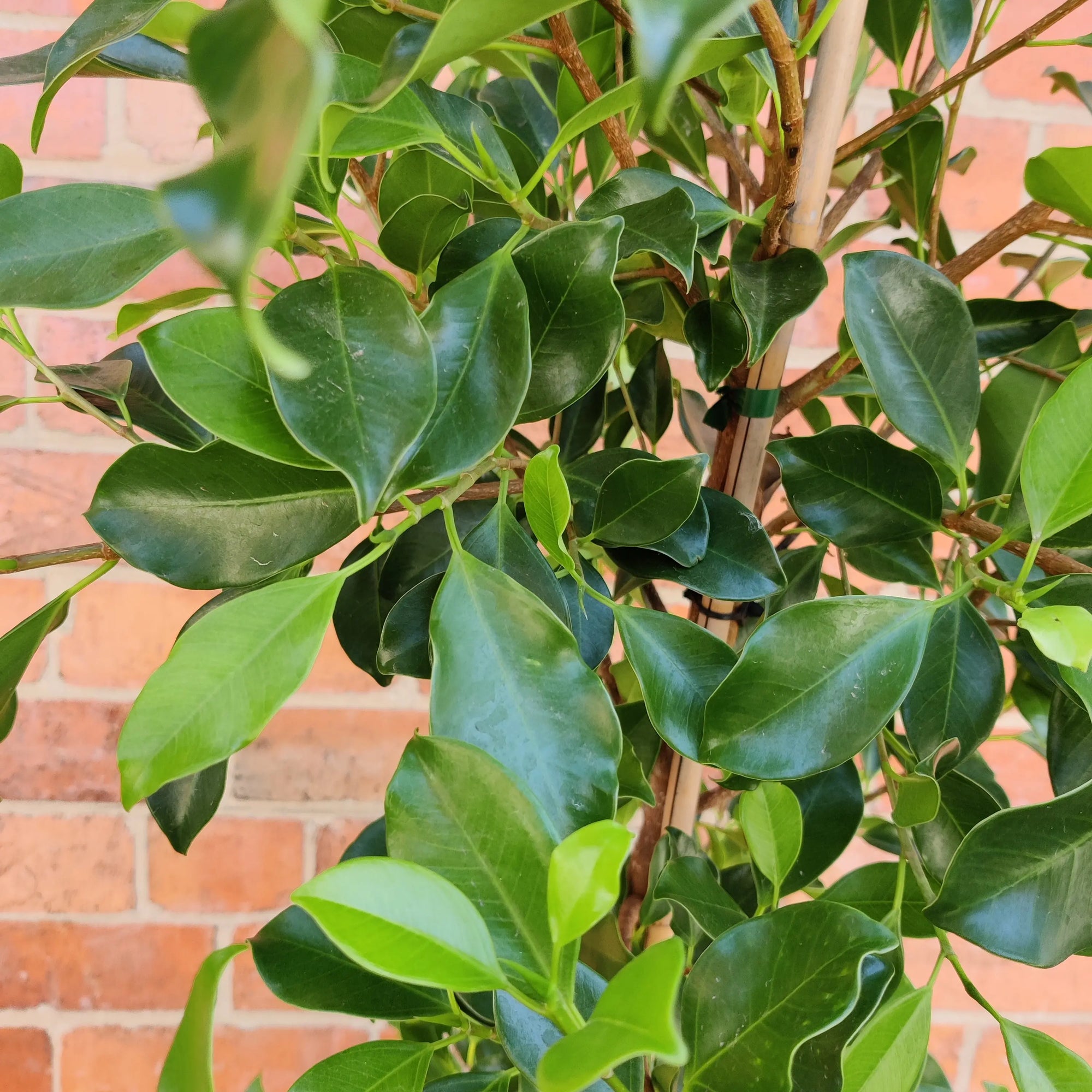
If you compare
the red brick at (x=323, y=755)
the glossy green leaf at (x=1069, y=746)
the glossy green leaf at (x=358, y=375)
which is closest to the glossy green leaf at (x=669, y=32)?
the glossy green leaf at (x=358, y=375)

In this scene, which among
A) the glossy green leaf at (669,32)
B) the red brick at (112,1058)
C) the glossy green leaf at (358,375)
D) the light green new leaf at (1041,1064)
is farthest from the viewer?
the red brick at (112,1058)

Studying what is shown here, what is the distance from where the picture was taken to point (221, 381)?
0.86 feet

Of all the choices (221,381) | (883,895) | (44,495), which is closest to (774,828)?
(883,895)

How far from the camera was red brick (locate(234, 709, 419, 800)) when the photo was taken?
899 mm

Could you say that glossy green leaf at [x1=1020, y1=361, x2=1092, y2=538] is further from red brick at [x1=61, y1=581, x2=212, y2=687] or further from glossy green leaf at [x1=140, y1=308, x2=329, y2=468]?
red brick at [x1=61, y1=581, x2=212, y2=687]

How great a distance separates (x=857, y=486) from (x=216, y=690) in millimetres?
263

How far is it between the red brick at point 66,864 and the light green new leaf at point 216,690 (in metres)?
0.79

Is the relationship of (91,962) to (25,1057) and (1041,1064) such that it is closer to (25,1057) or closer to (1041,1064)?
(25,1057)

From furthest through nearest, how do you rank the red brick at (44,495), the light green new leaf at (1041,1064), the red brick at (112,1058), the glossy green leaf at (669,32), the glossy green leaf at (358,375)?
1. the red brick at (112,1058)
2. the red brick at (44,495)
3. the light green new leaf at (1041,1064)
4. the glossy green leaf at (358,375)
5. the glossy green leaf at (669,32)

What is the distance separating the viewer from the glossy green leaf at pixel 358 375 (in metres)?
0.22

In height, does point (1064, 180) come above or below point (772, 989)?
above

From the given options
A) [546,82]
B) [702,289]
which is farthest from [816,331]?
[702,289]

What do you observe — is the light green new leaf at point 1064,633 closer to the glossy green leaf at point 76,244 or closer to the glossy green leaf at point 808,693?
the glossy green leaf at point 808,693

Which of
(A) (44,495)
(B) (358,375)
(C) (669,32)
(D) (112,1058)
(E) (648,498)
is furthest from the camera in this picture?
(D) (112,1058)
